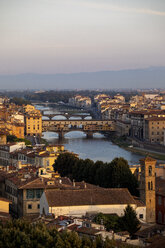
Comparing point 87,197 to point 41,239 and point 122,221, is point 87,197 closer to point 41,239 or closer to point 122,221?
point 122,221

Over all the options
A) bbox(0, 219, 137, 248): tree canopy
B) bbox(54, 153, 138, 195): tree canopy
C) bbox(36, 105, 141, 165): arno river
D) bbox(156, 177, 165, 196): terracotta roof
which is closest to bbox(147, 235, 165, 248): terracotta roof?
bbox(0, 219, 137, 248): tree canopy

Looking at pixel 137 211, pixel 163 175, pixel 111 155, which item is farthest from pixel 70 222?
pixel 111 155

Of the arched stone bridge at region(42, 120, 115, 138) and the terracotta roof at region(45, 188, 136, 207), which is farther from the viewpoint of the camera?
the arched stone bridge at region(42, 120, 115, 138)

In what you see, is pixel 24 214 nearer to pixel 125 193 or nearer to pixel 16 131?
pixel 125 193

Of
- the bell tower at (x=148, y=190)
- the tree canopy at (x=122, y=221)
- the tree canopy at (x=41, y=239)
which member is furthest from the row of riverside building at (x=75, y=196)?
the tree canopy at (x=41, y=239)

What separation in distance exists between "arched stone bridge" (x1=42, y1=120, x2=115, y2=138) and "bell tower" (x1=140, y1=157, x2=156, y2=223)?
91.2 ft

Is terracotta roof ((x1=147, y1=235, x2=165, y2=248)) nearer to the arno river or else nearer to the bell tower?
the bell tower

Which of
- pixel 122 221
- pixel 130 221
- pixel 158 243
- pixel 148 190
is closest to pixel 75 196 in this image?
pixel 122 221

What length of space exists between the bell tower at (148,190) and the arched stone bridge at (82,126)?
27797 mm

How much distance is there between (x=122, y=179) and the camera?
14.4 meters

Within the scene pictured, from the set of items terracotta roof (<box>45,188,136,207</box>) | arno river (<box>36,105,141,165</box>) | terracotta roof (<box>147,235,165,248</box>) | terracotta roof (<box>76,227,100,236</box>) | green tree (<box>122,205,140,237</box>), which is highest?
terracotta roof (<box>45,188,136,207</box>)

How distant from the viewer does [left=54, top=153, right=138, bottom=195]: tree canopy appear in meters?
14.4

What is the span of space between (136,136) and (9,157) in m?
20.9

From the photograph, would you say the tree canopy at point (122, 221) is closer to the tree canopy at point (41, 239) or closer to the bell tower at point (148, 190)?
the bell tower at point (148, 190)
